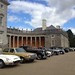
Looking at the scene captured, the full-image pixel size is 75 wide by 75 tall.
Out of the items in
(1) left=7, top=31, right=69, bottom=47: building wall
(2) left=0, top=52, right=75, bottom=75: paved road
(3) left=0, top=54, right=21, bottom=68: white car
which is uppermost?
(1) left=7, top=31, right=69, bottom=47: building wall

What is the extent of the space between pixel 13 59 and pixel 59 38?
6174 centimetres

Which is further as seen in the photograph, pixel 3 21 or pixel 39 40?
pixel 39 40

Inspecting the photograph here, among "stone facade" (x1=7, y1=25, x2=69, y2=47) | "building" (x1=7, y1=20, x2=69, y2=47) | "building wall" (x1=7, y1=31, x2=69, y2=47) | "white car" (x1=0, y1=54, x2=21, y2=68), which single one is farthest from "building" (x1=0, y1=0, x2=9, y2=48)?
"stone facade" (x1=7, y1=25, x2=69, y2=47)

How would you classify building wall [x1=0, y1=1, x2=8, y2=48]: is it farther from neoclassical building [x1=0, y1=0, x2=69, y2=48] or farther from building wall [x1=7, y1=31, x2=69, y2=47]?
building wall [x1=7, y1=31, x2=69, y2=47]

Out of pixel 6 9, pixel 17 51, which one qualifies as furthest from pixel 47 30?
pixel 17 51

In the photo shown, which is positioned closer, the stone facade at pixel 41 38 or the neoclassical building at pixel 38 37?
the neoclassical building at pixel 38 37

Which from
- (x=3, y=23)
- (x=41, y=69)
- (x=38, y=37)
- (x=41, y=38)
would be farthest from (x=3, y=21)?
(x=41, y=38)

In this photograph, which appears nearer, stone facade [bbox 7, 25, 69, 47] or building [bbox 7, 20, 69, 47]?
building [bbox 7, 20, 69, 47]

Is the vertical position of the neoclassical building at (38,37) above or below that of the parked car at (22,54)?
above

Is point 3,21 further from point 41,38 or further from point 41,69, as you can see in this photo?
point 41,38

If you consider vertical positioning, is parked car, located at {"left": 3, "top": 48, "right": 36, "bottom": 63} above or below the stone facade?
below

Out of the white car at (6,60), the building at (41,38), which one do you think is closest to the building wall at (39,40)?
the building at (41,38)

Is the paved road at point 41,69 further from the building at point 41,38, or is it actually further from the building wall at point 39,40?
the building at point 41,38

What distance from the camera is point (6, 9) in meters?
43.8
